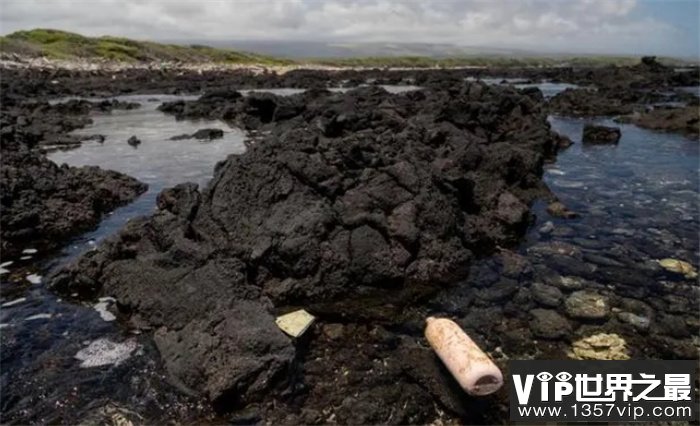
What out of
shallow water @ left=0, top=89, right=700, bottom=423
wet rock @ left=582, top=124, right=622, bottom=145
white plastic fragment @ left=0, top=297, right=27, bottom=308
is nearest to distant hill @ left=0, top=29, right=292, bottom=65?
shallow water @ left=0, top=89, right=700, bottom=423

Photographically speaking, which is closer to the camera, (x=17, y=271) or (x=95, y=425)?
(x=95, y=425)

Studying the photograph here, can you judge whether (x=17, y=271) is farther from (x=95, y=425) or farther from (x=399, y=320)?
(x=399, y=320)

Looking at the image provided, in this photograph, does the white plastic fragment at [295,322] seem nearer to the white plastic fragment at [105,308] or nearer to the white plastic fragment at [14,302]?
→ the white plastic fragment at [105,308]

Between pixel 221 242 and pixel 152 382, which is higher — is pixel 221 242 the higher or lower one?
the higher one

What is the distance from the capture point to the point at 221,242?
539 inches

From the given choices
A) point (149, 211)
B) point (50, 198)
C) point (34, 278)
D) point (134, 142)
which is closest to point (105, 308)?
point (34, 278)

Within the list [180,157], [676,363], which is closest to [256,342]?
[676,363]

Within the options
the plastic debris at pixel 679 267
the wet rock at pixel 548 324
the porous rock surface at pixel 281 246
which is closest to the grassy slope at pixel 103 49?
the porous rock surface at pixel 281 246

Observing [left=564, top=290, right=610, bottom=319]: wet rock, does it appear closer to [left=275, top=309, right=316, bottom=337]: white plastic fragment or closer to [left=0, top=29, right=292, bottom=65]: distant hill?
[left=275, top=309, right=316, bottom=337]: white plastic fragment

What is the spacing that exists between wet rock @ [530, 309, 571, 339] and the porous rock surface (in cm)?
245

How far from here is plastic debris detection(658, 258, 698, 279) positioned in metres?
13.7

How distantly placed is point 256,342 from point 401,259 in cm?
506

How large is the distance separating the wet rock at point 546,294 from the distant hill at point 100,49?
114m

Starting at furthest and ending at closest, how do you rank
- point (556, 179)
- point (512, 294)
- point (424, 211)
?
point (556, 179)
point (424, 211)
point (512, 294)
